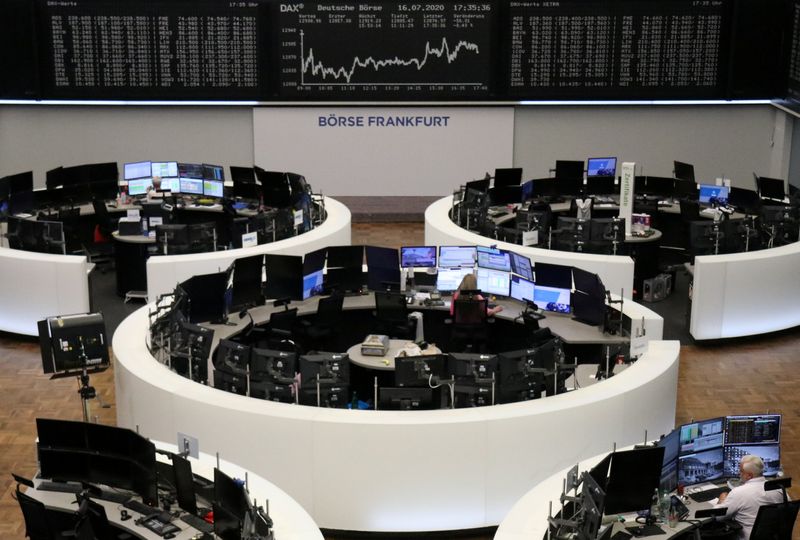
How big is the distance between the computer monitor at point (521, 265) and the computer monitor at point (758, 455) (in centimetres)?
387

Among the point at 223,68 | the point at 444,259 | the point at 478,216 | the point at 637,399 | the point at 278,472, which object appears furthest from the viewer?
the point at 223,68

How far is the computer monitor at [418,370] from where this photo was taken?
371 inches

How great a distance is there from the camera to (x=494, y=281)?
12250 mm

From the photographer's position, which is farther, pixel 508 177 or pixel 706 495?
pixel 508 177

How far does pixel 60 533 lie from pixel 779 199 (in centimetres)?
1105

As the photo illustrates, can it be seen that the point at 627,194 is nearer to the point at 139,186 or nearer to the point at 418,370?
the point at 418,370

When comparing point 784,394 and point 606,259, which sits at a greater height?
point 606,259

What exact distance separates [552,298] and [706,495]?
12.6 ft

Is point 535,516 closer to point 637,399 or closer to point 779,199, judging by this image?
point 637,399

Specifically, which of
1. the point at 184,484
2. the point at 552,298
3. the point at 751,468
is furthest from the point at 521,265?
the point at 184,484

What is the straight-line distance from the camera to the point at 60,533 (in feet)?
25.6

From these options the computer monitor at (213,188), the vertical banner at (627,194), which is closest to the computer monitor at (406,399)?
the vertical banner at (627,194)

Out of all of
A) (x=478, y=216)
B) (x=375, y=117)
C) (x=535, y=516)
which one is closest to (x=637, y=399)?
(x=535, y=516)

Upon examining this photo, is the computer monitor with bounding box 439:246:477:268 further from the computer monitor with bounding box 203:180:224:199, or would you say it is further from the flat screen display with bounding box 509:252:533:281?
the computer monitor with bounding box 203:180:224:199
